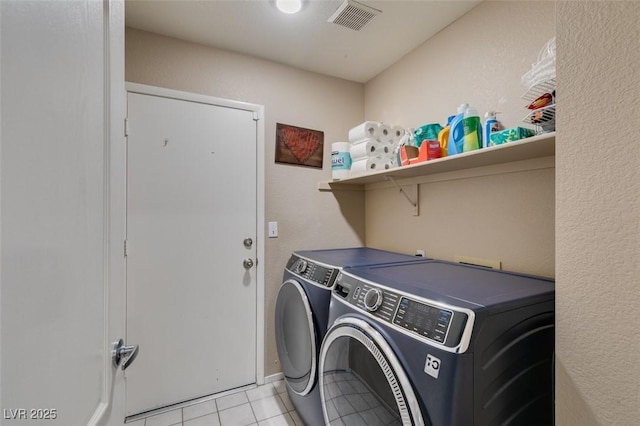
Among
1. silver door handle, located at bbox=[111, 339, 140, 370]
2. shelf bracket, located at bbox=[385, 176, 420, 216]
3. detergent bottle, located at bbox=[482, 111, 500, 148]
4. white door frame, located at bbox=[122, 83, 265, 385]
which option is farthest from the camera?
white door frame, located at bbox=[122, 83, 265, 385]

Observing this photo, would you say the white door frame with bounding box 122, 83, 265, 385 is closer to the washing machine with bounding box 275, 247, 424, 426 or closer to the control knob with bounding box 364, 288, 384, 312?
the washing machine with bounding box 275, 247, 424, 426

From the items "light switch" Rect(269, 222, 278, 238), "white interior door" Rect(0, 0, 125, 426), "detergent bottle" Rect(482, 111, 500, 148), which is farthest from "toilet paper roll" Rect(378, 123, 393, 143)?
"white interior door" Rect(0, 0, 125, 426)

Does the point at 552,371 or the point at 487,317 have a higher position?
the point at 487,317

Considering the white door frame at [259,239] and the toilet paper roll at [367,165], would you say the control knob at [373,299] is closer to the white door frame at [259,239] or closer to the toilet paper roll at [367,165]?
the toilet paper roll at [367,165]

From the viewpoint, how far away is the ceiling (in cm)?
162

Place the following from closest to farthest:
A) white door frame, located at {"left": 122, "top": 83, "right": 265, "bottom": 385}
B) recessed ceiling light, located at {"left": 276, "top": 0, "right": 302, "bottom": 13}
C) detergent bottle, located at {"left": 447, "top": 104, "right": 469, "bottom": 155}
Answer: detergent bottle, located at {"left": 447, "top": 104, "right": 469, "bottom": 155} < recessed ceiling light, located at {"left": 276, "top": 0, "right": 302, "bottom": 13} < white door frame, located at {"left": 122, "top": 83, "right": 265, "bottom": 385}

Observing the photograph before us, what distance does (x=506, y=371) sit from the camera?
857mm

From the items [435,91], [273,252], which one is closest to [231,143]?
[273,252]

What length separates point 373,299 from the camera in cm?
107

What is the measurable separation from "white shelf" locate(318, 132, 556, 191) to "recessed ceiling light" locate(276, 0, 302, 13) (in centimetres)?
105

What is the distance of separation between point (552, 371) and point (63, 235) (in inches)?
56.7

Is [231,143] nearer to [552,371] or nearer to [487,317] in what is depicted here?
[487,317]

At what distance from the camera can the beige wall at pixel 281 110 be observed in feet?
6.23

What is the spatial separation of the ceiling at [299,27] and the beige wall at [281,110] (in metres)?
0.10
